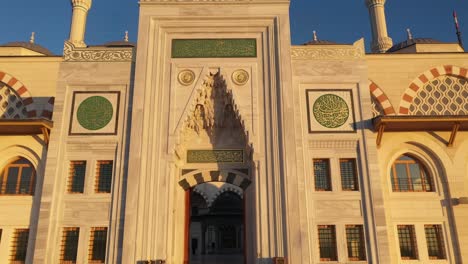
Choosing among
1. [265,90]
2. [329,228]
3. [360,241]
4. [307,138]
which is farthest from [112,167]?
[360,241]

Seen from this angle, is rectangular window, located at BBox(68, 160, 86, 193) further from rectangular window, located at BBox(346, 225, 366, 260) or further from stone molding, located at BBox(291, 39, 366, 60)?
rectangular window, located at BBox(346, 225, 366, 260)

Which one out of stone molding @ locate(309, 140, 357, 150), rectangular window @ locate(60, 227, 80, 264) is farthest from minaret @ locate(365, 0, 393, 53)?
rectangular window @ locate(60, 227, 80, 264)

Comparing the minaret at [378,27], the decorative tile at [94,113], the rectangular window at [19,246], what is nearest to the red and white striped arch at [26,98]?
the decorative tile at [94,113]

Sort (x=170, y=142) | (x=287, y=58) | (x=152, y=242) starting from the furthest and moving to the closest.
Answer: (x=287, y=58) → (x=170, y=142) → (x=152, y=242)

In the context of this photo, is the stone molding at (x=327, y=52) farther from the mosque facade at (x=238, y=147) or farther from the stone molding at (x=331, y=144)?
the stone molding at (x=331, y=144)

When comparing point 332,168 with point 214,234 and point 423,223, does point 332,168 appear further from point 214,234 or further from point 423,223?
point 214,234

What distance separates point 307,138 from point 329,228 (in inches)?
104

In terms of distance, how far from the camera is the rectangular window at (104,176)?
10.8m

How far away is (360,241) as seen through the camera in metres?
10.4

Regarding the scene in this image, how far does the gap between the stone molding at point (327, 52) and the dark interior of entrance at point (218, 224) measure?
44.6ft

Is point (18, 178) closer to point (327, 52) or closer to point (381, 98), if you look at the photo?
point (327, 52)

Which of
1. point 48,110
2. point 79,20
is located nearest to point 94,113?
point 48,110

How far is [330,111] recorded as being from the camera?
1127cm

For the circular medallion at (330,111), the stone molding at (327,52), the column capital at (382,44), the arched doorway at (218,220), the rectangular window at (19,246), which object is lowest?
the rectangular window at (19,246)
